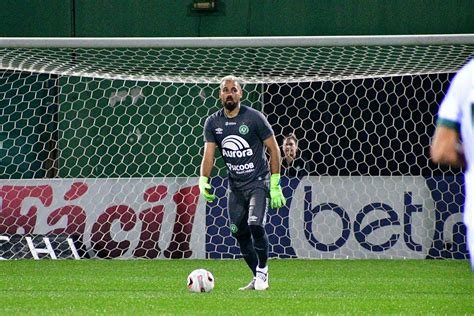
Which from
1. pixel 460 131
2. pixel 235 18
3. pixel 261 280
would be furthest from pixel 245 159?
pixel 235 18

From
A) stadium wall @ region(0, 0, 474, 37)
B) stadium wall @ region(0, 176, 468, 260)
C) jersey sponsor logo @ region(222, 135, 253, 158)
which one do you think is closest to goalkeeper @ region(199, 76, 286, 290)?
jersey sponsor logo @ region(222, 135, 253, 158)

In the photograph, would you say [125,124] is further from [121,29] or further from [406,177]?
[406,177]

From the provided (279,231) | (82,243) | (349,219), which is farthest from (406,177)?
(82,243)

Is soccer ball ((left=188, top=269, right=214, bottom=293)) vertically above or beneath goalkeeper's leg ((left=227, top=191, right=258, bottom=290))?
beneath

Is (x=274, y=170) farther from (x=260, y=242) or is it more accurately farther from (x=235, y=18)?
(x=235, y=18)

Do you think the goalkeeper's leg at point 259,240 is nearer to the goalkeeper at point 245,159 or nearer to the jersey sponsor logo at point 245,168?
the goalkeeper at point 245,159

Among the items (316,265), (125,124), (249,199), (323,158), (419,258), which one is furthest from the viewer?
(125,124)

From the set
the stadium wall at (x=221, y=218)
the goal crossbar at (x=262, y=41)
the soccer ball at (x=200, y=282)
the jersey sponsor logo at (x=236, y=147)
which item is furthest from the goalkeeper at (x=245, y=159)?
the stadium wall at (x=221, y=218)

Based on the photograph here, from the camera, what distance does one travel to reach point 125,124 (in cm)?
1717

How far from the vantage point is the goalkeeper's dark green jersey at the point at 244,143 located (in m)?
9.62

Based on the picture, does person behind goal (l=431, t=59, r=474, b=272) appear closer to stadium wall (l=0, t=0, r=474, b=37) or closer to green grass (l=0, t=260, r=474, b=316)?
green grass (l=0, t=260, r=474, b=316)

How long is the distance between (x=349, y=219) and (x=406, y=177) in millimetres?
900

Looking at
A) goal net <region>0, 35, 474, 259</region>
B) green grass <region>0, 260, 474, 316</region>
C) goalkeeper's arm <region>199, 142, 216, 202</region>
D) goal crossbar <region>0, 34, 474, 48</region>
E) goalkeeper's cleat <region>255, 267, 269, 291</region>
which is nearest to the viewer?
green grass <region>0, 260, 474, 316</region>

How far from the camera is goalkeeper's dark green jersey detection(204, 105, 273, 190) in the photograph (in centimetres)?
962
